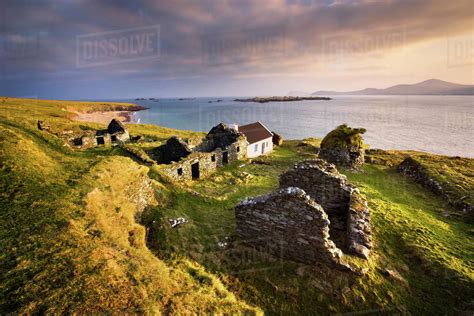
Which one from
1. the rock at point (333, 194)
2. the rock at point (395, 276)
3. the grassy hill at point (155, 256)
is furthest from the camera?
the rock at point (333, 194)

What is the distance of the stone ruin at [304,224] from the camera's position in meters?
8.80

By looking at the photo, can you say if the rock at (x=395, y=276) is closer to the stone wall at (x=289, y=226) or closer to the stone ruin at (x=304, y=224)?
the stone ruin at (x=304, y=224)

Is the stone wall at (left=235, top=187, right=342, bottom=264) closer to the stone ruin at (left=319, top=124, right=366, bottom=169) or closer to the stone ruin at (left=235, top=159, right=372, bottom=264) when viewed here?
the stone ruin at (left=235, top=159, right=372, bottom=264)

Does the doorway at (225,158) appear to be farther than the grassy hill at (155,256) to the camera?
Yes

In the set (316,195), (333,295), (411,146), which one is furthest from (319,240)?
(411,146)

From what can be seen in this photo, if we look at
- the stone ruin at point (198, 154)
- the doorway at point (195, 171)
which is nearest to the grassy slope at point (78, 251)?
the stone ruin at point (198, 154)

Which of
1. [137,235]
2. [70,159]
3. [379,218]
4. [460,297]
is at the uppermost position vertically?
[70,159]

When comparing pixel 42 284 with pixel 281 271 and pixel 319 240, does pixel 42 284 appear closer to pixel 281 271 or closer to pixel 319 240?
pixel 281 271

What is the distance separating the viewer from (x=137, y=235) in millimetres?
8727

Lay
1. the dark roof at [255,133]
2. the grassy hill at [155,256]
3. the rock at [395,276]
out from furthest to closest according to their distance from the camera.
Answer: the dark roof at [255,133] → the rock at [395,276] → the grassy hill at [155,256]

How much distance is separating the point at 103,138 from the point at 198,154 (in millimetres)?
15422

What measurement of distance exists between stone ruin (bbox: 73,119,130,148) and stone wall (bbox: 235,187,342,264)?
23630 mm

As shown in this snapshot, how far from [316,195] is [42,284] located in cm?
1198

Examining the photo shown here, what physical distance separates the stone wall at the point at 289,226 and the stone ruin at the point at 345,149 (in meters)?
21.4
